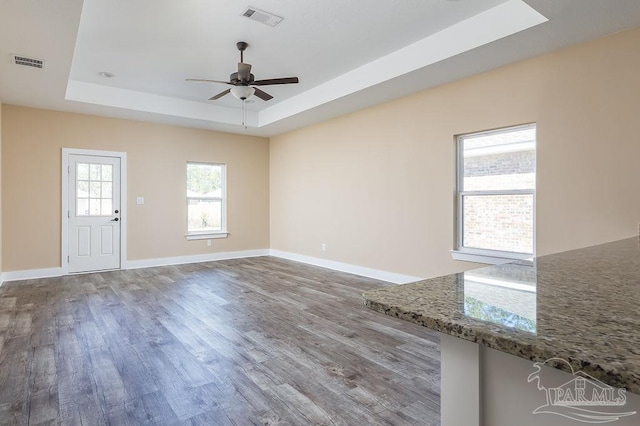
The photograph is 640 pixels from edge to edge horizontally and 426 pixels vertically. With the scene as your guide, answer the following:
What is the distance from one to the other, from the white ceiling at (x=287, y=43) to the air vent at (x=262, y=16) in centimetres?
6

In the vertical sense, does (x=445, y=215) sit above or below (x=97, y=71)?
below

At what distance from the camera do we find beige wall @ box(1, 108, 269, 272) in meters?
5.53

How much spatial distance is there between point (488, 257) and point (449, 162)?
1.25 meters

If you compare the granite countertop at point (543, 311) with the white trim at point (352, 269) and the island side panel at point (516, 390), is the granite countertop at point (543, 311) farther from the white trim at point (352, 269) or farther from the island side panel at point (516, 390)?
the white trim at point (352, 269)

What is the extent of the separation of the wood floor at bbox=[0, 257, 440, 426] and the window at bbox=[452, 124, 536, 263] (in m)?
1.55

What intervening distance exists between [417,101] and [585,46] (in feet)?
6.28

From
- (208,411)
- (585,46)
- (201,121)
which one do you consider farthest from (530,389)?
(201,121)

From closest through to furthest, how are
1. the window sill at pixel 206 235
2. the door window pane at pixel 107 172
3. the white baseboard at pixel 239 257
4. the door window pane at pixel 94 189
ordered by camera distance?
the white baseboard at pixel 239 257, the door window pane at pixel 94 189, the door window pane at pixel 107 172, the window sill at pixel 206 235

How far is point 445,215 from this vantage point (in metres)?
4.55

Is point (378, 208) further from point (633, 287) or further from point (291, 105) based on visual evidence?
point (633, 287)

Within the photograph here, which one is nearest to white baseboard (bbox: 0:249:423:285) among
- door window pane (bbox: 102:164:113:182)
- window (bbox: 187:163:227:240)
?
window (bbox: 187:163:227:240)

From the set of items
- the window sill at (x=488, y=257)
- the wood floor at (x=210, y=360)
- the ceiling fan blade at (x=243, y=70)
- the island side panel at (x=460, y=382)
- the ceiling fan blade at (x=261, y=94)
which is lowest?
the wood floor at (x=210, y=360)

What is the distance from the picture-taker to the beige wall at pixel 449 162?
3199 mm

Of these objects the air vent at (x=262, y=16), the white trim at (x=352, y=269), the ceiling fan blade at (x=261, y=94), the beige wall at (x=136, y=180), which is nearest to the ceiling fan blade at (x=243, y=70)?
the ceiling fan blade at (x=261, y=94)
